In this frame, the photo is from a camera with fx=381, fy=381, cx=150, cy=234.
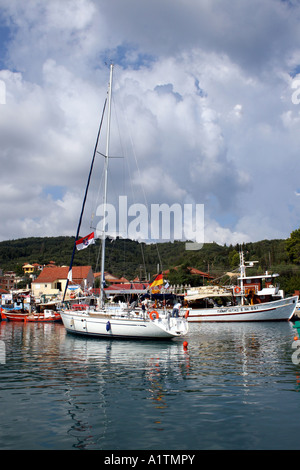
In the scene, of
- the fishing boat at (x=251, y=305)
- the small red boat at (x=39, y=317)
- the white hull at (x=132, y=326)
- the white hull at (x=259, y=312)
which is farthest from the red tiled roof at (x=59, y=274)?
the white hull at (x=132, y=326)

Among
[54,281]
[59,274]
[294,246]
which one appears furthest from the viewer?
[59,274]

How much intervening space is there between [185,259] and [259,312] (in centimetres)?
8517

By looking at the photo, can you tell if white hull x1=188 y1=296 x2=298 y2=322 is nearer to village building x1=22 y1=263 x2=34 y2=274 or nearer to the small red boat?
the small red boat

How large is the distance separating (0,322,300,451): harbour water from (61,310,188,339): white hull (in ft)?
18.1

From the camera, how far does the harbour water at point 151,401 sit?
29.9 feet

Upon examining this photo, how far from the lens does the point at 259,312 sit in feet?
171

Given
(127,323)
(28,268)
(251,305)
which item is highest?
(28,268)

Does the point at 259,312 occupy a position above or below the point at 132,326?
below

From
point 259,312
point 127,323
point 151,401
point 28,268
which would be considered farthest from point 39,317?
point 28,268

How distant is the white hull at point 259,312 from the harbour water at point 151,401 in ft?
102

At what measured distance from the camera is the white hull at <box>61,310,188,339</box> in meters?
27.9

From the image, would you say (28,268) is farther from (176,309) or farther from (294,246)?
(176,309)

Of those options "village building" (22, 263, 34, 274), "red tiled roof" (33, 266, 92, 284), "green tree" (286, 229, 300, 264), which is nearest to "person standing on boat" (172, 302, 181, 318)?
"green tree" (286, 229, 300, 264)
